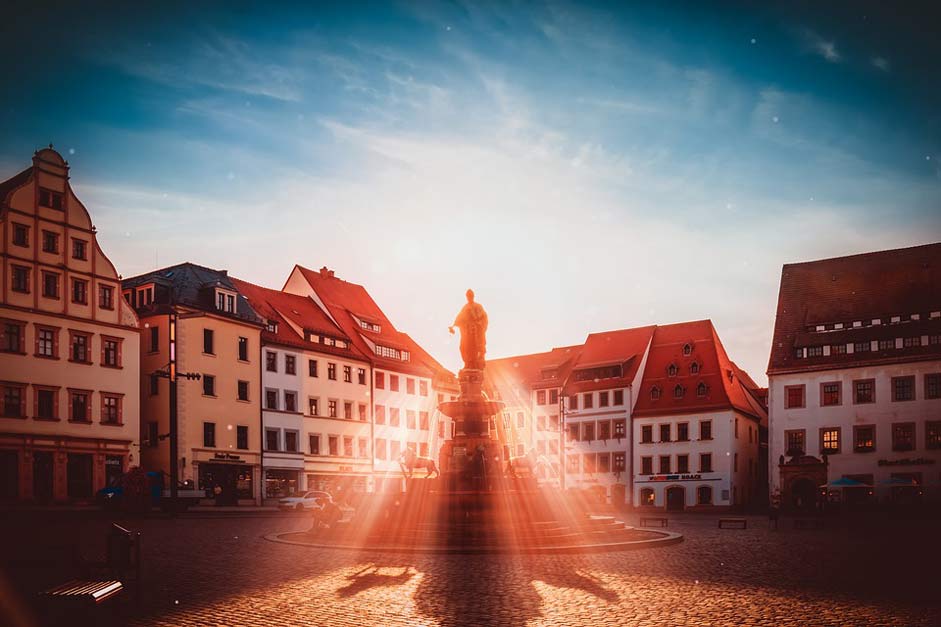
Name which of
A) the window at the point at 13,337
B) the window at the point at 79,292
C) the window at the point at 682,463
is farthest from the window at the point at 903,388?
the window at the point at 13,337

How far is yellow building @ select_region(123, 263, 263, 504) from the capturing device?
51.7 meters

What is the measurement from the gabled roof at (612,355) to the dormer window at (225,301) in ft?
96.4

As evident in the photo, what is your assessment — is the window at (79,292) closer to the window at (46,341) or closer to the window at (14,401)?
the window at (46,341)

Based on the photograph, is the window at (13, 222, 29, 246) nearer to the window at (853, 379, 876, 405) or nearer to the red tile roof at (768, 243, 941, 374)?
the red tile roof at (768, 243, 941, 374)

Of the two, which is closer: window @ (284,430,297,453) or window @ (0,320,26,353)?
window @ (0,320,26,353)

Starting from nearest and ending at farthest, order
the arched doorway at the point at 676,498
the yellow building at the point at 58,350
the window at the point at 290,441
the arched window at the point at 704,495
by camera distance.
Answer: the yellow building at the point at 58,350 → the window at the point at 290,441 → the arched window at the point at 704,495 → the arched doorway at the point at 676,498

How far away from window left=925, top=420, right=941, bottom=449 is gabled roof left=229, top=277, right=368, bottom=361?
3693cm

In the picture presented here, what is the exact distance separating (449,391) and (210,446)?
28006 millimetres

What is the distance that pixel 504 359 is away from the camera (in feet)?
285

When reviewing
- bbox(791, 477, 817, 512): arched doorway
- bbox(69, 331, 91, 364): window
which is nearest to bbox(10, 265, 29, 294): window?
bbox(69, 331, 91, 364): window

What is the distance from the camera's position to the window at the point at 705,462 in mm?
65188

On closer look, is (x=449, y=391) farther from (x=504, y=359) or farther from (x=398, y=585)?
(x=398, y=585)

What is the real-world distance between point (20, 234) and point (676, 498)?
46081mm

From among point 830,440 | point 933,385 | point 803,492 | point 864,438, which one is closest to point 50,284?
point 803,492
